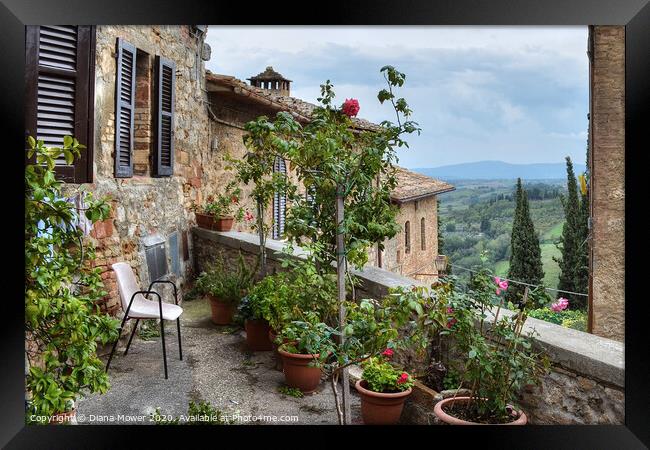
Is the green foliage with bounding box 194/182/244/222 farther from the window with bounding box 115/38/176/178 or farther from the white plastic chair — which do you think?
→ the white plastic chair

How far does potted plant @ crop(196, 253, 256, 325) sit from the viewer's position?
13.3 feet

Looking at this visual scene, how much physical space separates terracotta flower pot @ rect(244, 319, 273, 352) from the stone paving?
62 mm

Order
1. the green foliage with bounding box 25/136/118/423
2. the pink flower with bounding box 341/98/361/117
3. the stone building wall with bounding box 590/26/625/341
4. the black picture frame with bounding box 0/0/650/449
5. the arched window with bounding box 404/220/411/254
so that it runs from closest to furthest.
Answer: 1. the green foliage with bounding box 25/136/118/423
2. the black picture frame with bounding box 0/0/650/449
3. the pink flower with bounding box 341/98/361/117
4. the stone building wall with bounding box 590/26/625/341
5. the arched window with bounding box 404/220/411/254

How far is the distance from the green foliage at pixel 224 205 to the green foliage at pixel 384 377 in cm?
207

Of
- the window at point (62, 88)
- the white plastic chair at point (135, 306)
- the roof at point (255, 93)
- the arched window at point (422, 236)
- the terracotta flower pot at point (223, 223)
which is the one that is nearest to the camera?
the window at point (62, 88)

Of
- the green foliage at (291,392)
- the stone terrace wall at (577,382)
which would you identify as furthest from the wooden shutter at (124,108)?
the stone terrace wall at (577,382)

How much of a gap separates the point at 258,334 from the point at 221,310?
0.44 m

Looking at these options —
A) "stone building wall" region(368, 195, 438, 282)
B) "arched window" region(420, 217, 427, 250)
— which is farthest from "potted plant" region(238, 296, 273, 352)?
"arched window" region(420, 217, 427, 250)

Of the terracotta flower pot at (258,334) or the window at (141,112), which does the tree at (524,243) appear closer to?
the terracotta flower pot at (258,334)

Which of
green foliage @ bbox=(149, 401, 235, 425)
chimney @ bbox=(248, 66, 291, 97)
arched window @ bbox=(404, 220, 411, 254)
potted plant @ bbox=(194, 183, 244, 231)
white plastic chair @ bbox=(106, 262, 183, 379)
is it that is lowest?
green foliage @ bbox=(149, 401, 235, 425)

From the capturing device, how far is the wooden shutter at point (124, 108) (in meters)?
3.48

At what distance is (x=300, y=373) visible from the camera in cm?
321
